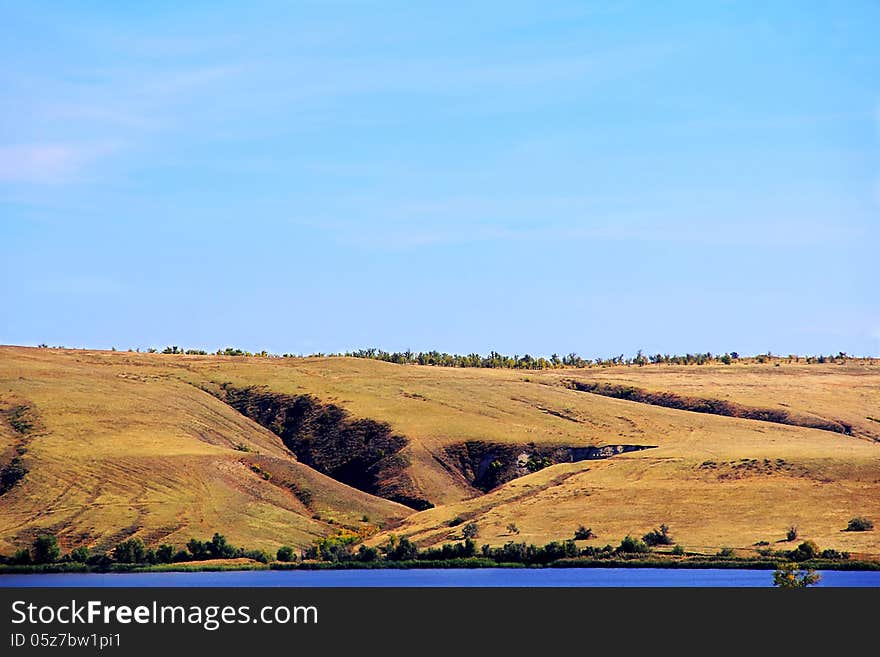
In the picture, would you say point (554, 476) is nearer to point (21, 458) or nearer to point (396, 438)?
point (396, 438)

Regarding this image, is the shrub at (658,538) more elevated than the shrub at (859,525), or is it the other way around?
the shrub at (859,525)

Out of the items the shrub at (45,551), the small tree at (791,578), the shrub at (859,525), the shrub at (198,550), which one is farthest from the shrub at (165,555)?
the shrub at (859,525)

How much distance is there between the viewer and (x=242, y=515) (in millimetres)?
113438

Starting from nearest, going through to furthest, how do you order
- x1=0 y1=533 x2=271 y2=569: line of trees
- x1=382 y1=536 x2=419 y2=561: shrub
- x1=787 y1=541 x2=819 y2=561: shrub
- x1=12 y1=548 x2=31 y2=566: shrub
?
x1=787 y1=541 x2=819 y2=561: shrub, x1=12 y1=548 x2=31 y2=566: shrub, x1=0 y1=533 x2=271 y2=569: line of trees, x1=382 y1=536 x2=419 y2=561: shrub

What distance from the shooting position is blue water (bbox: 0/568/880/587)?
273 feet

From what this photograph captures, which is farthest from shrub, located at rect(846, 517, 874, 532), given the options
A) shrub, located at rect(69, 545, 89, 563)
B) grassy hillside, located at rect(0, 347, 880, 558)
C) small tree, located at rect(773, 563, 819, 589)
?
shrub, located at rect(69, 545, 89, 563)

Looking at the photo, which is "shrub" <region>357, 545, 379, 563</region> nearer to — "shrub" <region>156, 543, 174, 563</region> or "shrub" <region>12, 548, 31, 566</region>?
"shrub" <region>156, 543, 174, 563</region>

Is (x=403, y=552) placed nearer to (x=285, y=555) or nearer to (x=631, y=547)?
(x=285, y=555)

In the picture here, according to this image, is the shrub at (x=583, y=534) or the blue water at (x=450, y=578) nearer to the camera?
the blue water at (x=450, y=578)

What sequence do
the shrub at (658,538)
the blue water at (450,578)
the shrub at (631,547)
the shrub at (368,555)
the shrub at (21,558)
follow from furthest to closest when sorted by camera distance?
the shrub at (368,555)
the shrub at (658,538)
the shrub at (21,558)
the shrub at (631,547)
the blue water at (450,578)

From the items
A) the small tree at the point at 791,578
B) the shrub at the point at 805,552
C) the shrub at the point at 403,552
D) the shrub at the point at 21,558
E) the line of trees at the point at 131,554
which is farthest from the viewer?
the shrub at the point at 403,552

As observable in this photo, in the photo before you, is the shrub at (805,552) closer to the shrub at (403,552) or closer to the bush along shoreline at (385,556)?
the bush along shoreline at (385,556)

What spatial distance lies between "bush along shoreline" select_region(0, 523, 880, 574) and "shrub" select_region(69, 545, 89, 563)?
0.23 ft

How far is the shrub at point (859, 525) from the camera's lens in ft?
330
